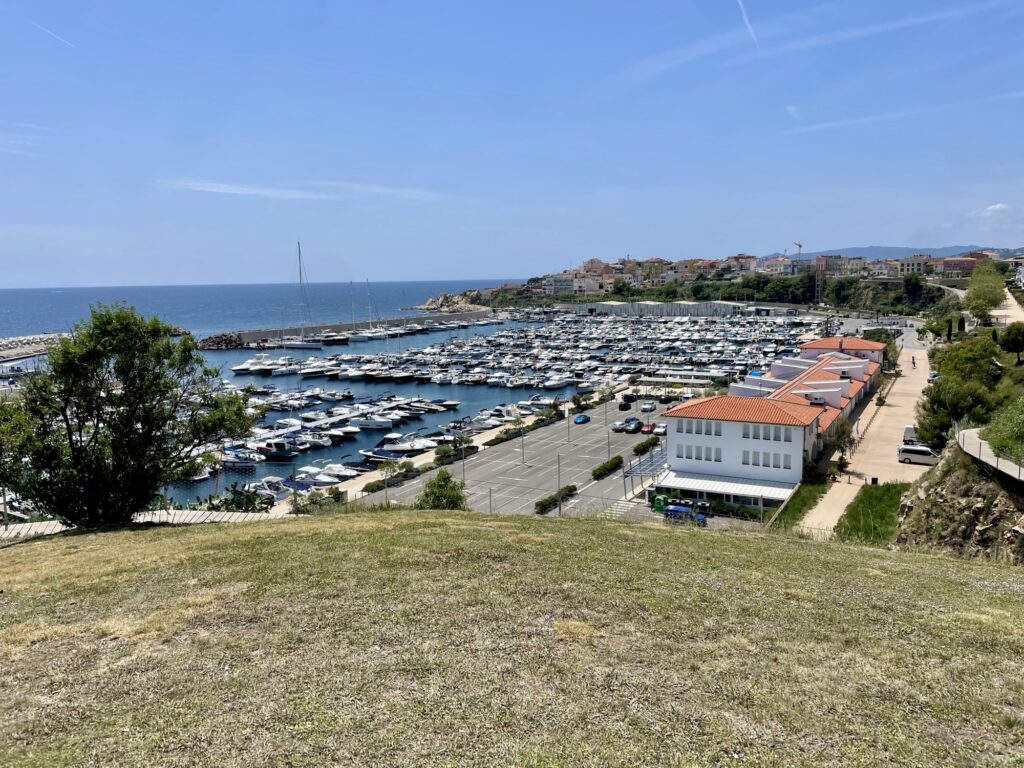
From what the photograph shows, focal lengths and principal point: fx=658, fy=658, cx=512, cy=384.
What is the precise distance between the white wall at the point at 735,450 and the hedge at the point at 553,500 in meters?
5.60

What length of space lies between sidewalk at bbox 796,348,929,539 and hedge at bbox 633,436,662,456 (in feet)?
35.5

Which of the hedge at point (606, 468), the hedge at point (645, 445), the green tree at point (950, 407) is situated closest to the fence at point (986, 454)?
the green tree at point (950, 407)

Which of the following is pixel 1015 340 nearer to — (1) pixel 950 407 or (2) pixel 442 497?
(1) pixel 950 407

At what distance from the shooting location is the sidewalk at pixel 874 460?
2525 cm

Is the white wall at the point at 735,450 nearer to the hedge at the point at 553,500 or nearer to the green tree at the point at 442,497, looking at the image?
the hedge at the point at 553,500

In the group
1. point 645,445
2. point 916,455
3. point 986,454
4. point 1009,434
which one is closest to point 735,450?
point 645,445

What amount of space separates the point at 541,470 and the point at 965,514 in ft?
67.6

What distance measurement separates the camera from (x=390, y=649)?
828cm

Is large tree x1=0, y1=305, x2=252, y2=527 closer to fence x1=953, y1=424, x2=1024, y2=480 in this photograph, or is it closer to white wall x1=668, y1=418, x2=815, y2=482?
white wall x1=668, y1=418, x2=815, y2=482

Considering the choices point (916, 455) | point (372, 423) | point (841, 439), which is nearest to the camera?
point (916, 455)

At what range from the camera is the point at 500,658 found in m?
8.04

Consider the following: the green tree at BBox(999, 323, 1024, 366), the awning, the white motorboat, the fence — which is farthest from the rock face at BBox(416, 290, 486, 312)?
the fence

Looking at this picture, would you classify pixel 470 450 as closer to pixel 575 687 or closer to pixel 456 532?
pixel 456 532

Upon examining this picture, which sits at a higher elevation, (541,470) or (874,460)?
(874,460)
